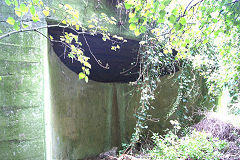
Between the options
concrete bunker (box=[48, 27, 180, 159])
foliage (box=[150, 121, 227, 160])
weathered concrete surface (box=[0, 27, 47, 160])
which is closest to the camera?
weathered concrete surface (box=[0, 27, 47, 160])

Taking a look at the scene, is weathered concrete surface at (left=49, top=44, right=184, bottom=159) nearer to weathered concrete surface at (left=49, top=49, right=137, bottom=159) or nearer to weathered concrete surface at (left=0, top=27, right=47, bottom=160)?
weathered concrete surface at (left=49, top=49, right=137, bottom=159)

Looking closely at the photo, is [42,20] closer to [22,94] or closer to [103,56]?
[22,94]

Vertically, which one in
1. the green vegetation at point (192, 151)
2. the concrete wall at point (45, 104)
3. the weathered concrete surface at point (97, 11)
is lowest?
the green vegetation at point (192, 151)

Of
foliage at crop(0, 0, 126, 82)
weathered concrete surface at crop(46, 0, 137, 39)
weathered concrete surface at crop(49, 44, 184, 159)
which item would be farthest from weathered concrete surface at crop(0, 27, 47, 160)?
weathered concrete surface at crop(49, 44, 184, 159)

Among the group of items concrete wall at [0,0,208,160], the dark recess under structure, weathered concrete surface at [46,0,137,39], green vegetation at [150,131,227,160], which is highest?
weathered concrete surface at [46,0,137,39]

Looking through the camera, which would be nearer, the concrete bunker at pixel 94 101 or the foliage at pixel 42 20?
the foliage at pixel 42 20

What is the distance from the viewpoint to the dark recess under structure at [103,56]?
2708mm

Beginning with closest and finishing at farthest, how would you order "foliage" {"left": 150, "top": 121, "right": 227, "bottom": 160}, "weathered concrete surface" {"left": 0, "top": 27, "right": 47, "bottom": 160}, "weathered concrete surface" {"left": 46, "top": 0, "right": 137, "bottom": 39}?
"weathered concrete surface" {"left": 0, "top": 27, "right": 47, "bottom": 160}, "weathered concrete surface" {"left": 46, "top": 0, "right": 137, "bottom": 39}, "foliage" {"left": 150, "top": 121, "right": 227, "bottom": 160}

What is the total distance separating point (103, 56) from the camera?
11.4ft

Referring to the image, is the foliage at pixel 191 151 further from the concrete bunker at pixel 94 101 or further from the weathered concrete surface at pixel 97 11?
the weathered concrete surface at pixel 97 11

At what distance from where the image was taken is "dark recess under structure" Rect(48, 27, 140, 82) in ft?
8.89

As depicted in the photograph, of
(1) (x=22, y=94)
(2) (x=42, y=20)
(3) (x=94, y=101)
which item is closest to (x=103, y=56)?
(3) (x=94, y=101)

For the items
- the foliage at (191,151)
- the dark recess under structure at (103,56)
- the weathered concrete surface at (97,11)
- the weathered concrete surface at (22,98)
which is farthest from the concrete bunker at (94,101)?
the foliage at (191,151)

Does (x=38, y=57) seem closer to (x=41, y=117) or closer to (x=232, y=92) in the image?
(x=41, y=117)
